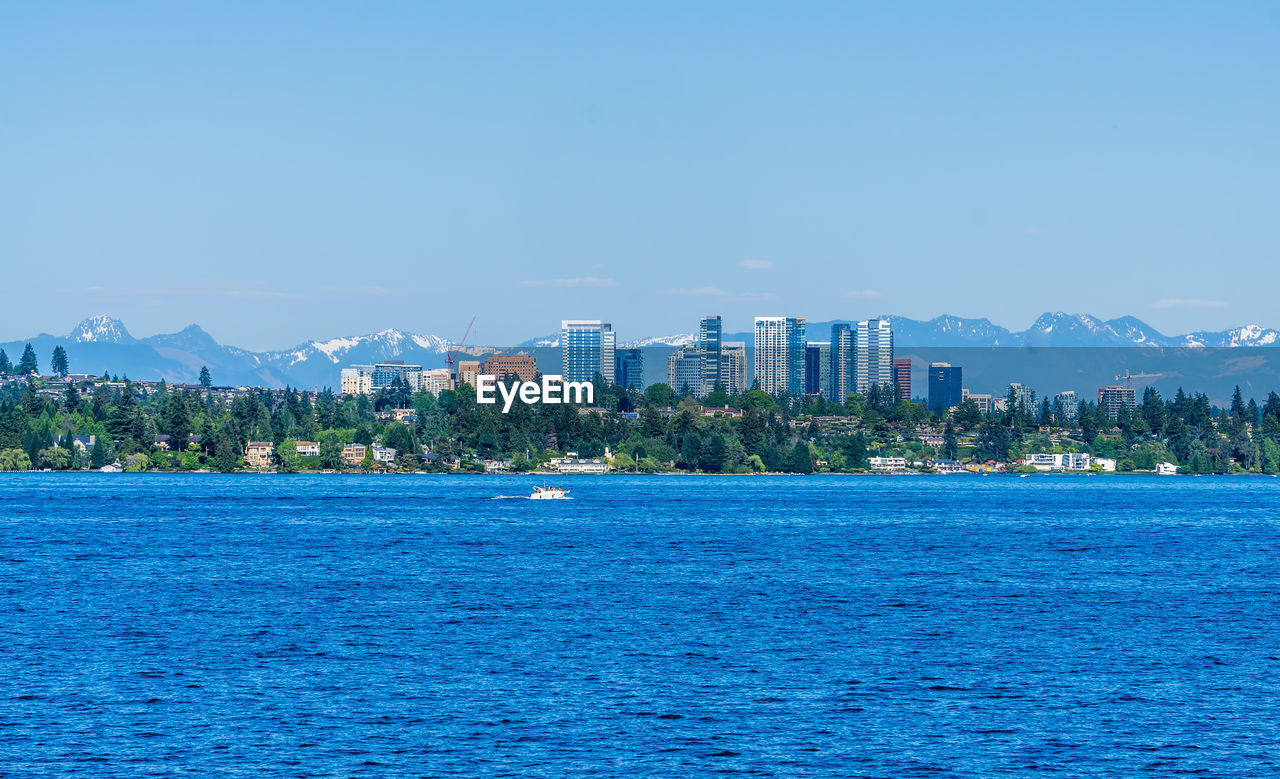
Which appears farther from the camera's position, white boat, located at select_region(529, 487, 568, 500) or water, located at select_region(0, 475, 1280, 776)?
white boat, located at select_region(529, 487, 568, 500)

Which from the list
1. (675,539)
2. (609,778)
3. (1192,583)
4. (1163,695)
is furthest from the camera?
(675,539)

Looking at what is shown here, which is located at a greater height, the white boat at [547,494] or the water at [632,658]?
the water at [632,658]

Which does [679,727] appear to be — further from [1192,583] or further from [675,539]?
[675,539]

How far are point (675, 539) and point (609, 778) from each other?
79991mm

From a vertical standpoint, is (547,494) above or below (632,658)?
below

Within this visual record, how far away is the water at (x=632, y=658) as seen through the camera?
40625mm

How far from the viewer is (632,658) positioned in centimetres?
5500

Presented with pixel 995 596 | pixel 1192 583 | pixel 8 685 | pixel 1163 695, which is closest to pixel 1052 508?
pixel 1192 583

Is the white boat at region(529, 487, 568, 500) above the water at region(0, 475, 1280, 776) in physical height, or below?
below

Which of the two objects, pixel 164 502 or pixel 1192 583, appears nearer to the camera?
pixel 1192 583

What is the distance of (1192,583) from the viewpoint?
8481 cm

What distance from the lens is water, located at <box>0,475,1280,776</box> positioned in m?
40.6

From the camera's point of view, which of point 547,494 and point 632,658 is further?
point 547,494

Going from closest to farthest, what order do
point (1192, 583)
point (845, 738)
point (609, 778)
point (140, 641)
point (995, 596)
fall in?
Answer: point (609, 778), point (845, 738), point (140, 641), point (995, 596), point (1192, 583)
